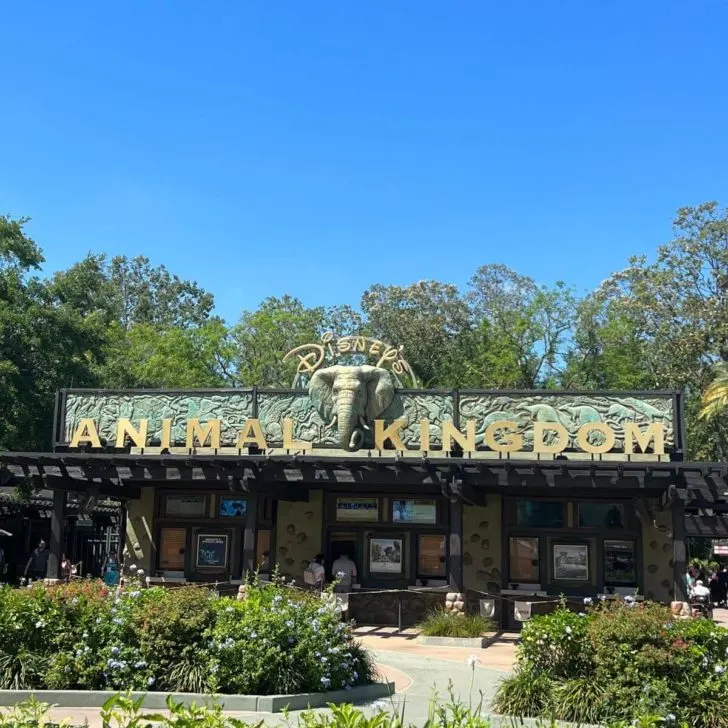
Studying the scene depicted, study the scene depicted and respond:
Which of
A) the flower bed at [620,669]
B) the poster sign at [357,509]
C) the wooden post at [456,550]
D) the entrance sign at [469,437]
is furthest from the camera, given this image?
the poster sign at [357,509]

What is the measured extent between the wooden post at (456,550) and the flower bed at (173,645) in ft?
21.7

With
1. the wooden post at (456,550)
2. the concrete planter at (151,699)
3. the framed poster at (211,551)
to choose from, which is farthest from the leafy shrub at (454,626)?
the concrete planter at (151,699)

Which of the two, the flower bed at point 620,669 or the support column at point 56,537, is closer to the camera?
the flower bed at point 620,669

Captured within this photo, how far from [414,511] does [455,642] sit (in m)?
5.05

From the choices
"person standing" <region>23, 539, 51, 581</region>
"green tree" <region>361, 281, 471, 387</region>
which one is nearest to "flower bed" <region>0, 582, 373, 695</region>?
"person standing" <region>23, 539, 51, 581</region>

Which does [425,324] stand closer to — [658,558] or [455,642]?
[658,558]

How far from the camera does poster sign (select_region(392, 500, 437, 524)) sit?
62.6ft

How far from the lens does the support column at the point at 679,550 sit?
16016mm

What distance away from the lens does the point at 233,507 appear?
19922mm

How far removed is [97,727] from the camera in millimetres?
7473

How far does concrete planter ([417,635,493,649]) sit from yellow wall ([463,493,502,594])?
12.9ft

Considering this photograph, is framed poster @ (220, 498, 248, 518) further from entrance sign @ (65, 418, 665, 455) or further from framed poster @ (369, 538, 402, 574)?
framed poster @ (369, 538, 402, 574)

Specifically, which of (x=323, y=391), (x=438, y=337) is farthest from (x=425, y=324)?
(x=323, y=391)

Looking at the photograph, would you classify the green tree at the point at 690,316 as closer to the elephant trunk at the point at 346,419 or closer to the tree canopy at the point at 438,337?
the tree canopy at the point at 438,337
